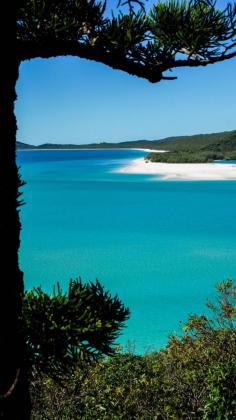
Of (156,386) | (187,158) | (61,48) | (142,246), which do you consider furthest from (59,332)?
(187,158)

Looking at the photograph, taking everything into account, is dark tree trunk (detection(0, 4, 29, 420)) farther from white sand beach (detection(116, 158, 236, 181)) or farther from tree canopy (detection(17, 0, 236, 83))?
white sand beach (detection(116, 158, 236, 181))

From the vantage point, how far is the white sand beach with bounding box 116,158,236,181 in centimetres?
7744

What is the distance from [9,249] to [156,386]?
28.8ft

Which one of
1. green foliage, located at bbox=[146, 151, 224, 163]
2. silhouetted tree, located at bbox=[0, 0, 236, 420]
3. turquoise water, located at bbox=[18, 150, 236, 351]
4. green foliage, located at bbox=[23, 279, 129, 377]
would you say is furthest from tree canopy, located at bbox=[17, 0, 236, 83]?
green foliage, located at bbox=[146, 151, 224, 163]

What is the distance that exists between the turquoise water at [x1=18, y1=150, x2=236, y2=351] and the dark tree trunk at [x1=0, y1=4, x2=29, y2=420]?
50.4ft

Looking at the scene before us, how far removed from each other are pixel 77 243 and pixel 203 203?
775 inches

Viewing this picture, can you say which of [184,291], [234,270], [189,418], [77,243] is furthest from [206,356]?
[77,243]

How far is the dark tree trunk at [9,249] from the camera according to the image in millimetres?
2541

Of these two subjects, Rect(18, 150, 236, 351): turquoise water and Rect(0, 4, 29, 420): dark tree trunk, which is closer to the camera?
Rect(0, 4, 29, 420): dark tree trunk

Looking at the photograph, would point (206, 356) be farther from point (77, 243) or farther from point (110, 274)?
point (77, 243)

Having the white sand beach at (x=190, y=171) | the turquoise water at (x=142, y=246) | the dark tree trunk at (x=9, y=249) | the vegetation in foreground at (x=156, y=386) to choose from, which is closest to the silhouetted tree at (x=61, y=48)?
the dark tree trunk at (x=9, y=249)

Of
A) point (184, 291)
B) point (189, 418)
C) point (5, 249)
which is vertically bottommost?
point (189, 418)

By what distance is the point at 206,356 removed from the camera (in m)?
11.1

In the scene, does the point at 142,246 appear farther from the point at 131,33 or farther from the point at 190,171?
the point at 190,171
